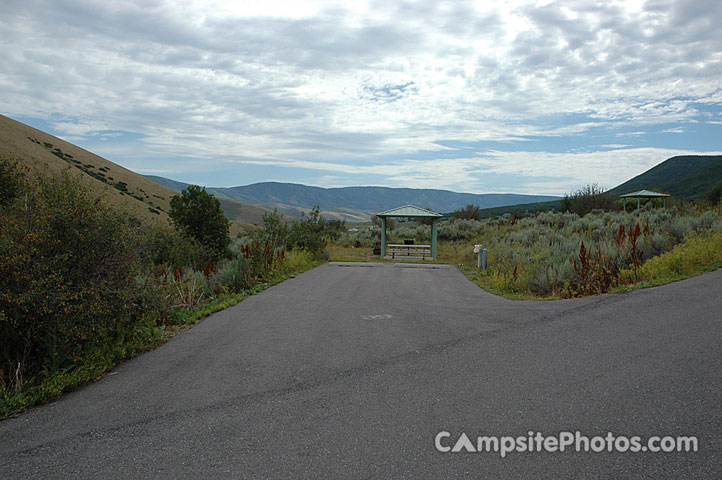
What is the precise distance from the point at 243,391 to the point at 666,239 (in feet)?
35.0

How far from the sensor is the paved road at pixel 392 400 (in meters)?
3.14

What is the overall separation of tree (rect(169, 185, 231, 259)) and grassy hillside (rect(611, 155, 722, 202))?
82434 mm

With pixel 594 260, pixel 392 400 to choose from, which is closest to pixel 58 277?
pixel 392 400

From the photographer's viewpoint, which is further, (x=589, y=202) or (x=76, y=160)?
(x=76, y=160)

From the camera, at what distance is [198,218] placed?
16.6m

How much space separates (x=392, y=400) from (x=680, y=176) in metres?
123

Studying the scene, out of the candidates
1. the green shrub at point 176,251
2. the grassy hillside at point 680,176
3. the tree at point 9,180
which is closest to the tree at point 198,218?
the green shrub at point 176,251

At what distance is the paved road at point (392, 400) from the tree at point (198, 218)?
997 cm

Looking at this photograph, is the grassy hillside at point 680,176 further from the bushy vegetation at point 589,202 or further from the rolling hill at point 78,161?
the rolling hill at point 78,161

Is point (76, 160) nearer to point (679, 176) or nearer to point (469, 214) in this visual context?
point (469, 214)

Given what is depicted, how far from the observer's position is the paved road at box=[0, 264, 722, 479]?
3143mm

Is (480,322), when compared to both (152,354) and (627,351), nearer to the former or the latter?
(627,351)

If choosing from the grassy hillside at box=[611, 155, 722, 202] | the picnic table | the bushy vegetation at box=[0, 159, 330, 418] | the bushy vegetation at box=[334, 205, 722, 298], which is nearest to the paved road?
the bushy vegetation at box=[0, 159, 330, 418]

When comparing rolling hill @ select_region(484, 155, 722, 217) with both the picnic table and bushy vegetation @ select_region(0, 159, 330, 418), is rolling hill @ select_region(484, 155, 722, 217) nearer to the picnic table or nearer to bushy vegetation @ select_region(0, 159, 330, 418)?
the picnic table
